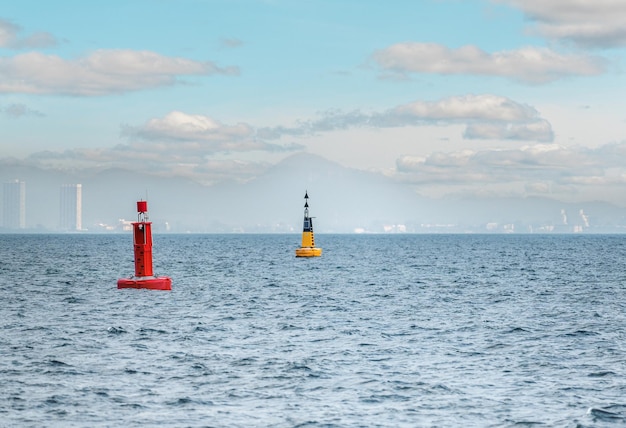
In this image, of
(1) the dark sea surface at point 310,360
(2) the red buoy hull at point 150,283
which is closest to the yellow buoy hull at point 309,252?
(1) the dark sea surface at point 310,360

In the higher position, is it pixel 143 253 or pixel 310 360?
pixel 143 253

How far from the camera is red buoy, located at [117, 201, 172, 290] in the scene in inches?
2338

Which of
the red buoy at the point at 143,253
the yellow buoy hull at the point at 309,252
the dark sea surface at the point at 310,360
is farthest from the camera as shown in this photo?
Answer: the yellow buoy hull at the point at 309,252

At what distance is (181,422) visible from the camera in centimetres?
2383

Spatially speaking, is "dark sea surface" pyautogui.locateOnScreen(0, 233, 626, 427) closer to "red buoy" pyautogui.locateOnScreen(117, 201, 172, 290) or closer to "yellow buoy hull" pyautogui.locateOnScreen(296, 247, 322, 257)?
"red buoy" pyautogui.locateOnScreen(117, 201, 172, 290)

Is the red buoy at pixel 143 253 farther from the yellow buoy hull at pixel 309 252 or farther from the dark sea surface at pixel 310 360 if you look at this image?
the yellow buoy hull at pixel 309 252

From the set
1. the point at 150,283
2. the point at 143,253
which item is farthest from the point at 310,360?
the point at 150,283

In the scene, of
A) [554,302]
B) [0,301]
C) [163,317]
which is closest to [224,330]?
[163,317]

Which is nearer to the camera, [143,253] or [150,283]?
[143,253]

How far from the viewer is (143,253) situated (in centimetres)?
5991

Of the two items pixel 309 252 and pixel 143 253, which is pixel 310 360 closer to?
pixel 143 253

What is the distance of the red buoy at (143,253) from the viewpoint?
195ft

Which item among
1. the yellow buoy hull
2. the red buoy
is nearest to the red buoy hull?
the red buoy

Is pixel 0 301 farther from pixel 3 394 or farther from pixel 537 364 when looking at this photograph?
pixel 537 364
